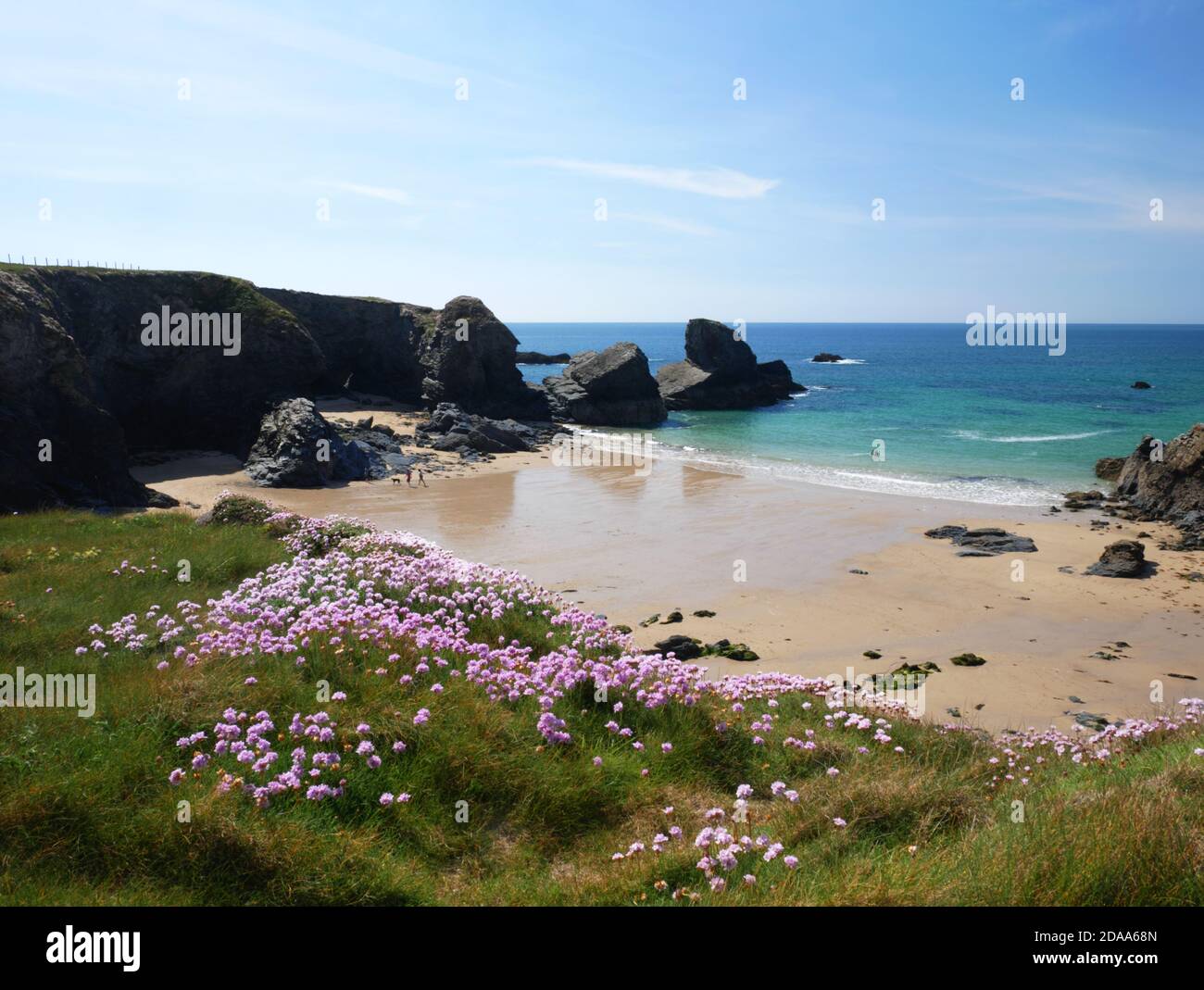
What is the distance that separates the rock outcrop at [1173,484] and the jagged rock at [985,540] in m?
5.25

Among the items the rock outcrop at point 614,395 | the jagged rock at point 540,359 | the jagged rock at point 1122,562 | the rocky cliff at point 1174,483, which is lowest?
the jagged rock at point 1122,562

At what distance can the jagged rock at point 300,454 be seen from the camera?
2988 cm

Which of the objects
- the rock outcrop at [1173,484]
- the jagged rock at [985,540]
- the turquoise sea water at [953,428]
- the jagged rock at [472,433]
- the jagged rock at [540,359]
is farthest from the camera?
the jagged rock at [540,359]

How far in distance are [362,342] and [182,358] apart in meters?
21.1

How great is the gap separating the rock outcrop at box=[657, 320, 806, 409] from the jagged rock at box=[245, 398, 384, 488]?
37.6m

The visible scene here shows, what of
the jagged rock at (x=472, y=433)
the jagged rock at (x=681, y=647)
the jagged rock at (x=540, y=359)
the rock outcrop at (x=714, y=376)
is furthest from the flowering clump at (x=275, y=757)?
the jagged rock at (x=540, y=359)

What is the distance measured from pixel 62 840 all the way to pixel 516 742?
3.14m

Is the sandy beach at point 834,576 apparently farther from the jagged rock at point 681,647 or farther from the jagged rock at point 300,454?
the jagged rock at point 300,454

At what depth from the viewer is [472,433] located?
40.8 metres

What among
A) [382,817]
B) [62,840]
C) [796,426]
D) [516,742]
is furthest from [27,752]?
[796,426]

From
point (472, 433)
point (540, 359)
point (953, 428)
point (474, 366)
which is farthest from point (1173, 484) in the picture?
point (540, 359)

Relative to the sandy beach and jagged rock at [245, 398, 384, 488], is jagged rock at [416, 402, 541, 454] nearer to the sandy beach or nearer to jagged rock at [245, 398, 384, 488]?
the sandy beach

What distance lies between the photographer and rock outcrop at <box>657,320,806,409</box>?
218ft

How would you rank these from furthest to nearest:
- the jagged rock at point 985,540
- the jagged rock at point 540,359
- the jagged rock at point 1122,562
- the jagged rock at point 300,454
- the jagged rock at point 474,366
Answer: the jagged rock at point 540,359, the jagged rock at point 474,366, the jagged rock at point 300,454, the jagged rock at point 985,540, the jagged rock at point 1122,562
